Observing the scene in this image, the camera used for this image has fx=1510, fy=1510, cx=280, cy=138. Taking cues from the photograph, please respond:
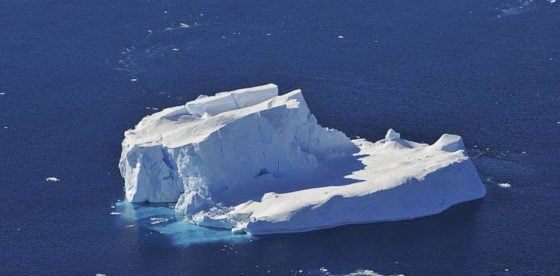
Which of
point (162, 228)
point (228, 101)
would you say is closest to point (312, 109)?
point (228, 101)

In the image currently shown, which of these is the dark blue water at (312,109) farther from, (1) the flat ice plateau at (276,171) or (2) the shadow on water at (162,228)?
(1) the flat ice plateau at (276,171)

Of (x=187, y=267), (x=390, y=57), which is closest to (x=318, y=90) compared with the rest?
(x=390, y=57)

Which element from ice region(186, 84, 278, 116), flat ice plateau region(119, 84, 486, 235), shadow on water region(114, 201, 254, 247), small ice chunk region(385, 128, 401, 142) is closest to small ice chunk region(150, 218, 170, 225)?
shadow on water region(114, 201, 254, 247)

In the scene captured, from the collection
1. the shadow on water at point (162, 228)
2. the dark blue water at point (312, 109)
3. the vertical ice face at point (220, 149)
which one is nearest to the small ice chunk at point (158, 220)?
the shadow on water at point (162, 228)

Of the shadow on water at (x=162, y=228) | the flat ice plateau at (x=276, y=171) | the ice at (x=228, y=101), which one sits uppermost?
the ice at (x=228, y=101)

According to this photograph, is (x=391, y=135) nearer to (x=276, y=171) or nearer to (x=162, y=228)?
(x=276, y=171)

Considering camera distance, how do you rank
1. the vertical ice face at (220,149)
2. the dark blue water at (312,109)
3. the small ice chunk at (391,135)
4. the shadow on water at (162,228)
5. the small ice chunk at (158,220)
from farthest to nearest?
1. the small ice chunk at (391,135)
2. the small ice chunk at (158,220)
3. the vertical ice face at (220,149)
4. the shadow on water at (162,228)
5. the dark blue water at (312,109)

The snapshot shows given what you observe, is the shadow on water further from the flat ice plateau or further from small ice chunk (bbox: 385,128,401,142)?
small ice chunk (bbox: 385,128,401,142)
